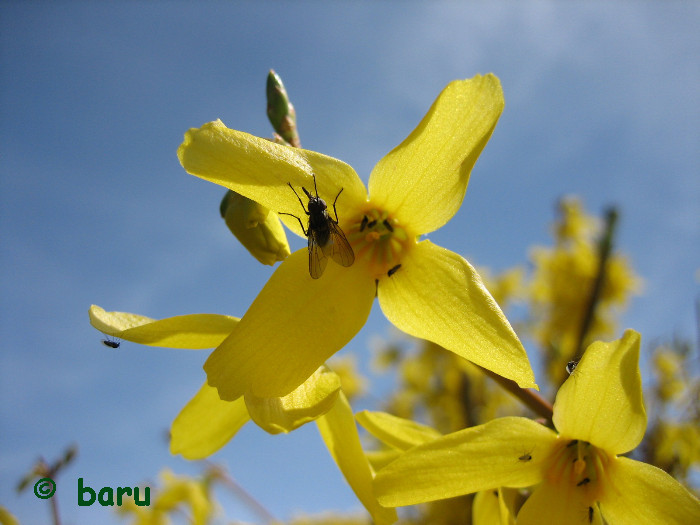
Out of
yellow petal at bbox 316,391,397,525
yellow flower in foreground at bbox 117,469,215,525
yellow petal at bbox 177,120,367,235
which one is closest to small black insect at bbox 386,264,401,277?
yellow petal at bbox 177,120,367,235

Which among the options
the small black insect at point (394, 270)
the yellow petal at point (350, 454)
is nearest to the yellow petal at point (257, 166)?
the small black insect at point (394, 270)

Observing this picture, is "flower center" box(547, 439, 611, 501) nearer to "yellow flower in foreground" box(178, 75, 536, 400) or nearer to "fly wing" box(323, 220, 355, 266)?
"yellow flower in foreground" box(178, 75, 536, 400)

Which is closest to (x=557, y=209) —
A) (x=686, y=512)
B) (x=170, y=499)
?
(x=170, y=499)

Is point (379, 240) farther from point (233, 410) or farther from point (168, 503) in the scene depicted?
point (168, 503)

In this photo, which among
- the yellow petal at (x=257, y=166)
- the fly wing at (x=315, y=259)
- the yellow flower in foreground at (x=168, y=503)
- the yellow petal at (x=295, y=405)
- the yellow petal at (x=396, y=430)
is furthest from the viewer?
the yellow flower in foreground at (x=168, y=503)

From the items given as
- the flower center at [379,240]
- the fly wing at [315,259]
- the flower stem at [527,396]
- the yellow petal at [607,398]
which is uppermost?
the flower center at [379,240]

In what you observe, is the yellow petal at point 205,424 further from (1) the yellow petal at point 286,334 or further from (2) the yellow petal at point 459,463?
(2) the yellow petal at point 459,463

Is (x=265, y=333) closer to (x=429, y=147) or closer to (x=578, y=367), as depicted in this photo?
(x=429, y=147)

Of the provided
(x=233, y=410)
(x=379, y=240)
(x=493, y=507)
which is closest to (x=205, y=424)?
(x=233, y=410)
